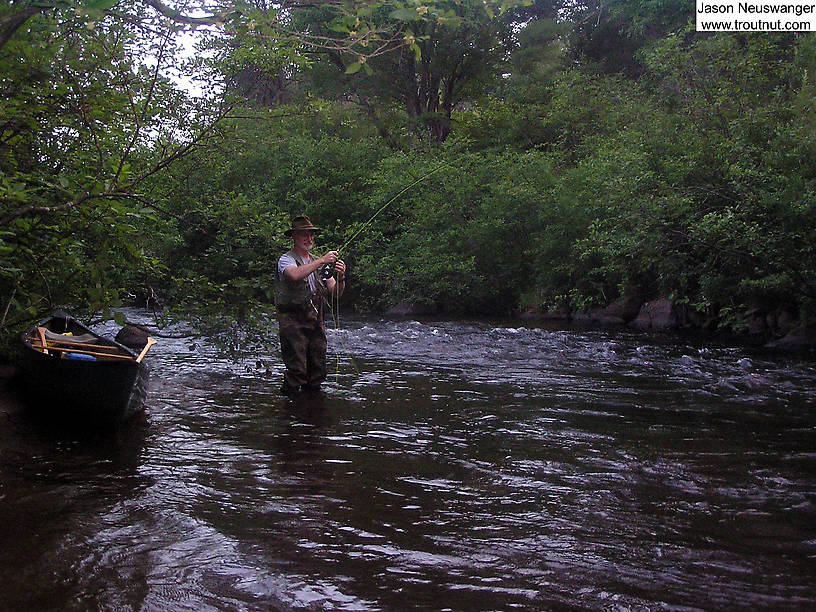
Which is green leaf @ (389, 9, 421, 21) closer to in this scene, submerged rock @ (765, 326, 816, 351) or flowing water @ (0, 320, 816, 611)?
flowing water @ (0, 320, 816, 611)

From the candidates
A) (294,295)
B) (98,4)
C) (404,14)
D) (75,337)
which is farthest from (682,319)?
(98,4)

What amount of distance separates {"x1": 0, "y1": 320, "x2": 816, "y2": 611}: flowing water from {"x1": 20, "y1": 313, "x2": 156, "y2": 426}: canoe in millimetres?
225

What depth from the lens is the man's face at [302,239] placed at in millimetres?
7518

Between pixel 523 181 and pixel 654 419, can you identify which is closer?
pixel 654 419

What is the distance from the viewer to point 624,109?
70.0 feet

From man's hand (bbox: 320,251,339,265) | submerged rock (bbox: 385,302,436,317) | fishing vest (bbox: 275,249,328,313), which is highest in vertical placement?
man's hand (bbox: 320,251,339,265)

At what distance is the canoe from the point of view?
6125 millimetres

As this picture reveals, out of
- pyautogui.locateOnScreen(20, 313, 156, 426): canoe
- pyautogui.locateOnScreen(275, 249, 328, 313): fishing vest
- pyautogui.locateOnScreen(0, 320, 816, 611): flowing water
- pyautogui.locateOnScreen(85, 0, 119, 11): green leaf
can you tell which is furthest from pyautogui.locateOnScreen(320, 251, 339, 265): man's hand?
pyautogui.locateOnScreen(85, 0, 119, 11): green leaf

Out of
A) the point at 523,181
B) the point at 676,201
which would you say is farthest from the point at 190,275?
the point at 523,181

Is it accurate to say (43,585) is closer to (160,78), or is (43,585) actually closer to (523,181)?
(160,78)

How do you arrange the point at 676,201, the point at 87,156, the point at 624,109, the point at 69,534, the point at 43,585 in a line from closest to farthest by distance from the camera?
the point at 43,585 → the point at 69,534 → the point at 87,156 → the point at 676,201 → the point at 624,109

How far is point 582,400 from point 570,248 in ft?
40.7

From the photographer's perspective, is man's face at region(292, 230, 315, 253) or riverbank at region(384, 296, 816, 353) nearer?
man's face at region(292, 230, 315, 253)

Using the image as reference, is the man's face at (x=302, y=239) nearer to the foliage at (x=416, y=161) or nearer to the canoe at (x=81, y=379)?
the foliage at (x=416, y=161)
